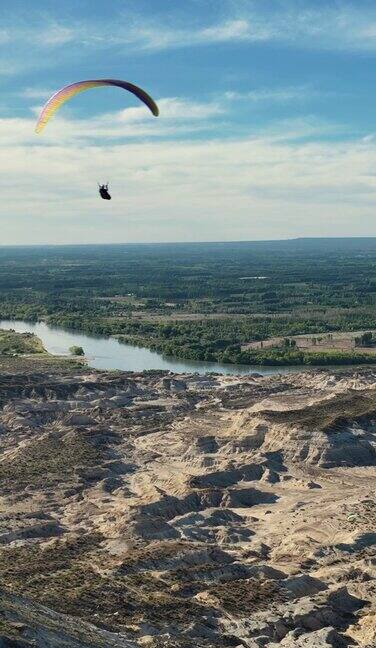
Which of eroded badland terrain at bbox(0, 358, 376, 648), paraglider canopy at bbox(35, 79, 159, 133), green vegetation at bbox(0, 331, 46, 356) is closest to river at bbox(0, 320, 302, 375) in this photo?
green vegetation at bbox(0, 331, 46, 356)

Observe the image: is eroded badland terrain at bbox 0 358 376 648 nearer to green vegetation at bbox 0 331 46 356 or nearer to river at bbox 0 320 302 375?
river at bbox 0 320 302 375

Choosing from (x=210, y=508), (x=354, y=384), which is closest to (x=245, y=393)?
(x=354, y=384)

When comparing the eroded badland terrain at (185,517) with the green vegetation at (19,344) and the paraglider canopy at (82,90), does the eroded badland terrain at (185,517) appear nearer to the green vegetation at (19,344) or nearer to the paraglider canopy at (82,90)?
the paraglider canopy at (82,90)

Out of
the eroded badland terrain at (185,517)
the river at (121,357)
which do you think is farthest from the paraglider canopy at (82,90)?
the river at (121,357)

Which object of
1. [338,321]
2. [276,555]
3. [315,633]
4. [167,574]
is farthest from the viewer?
[338,321]

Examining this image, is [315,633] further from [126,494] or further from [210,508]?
[126,494]

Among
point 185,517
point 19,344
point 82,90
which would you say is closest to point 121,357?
point 19,344
